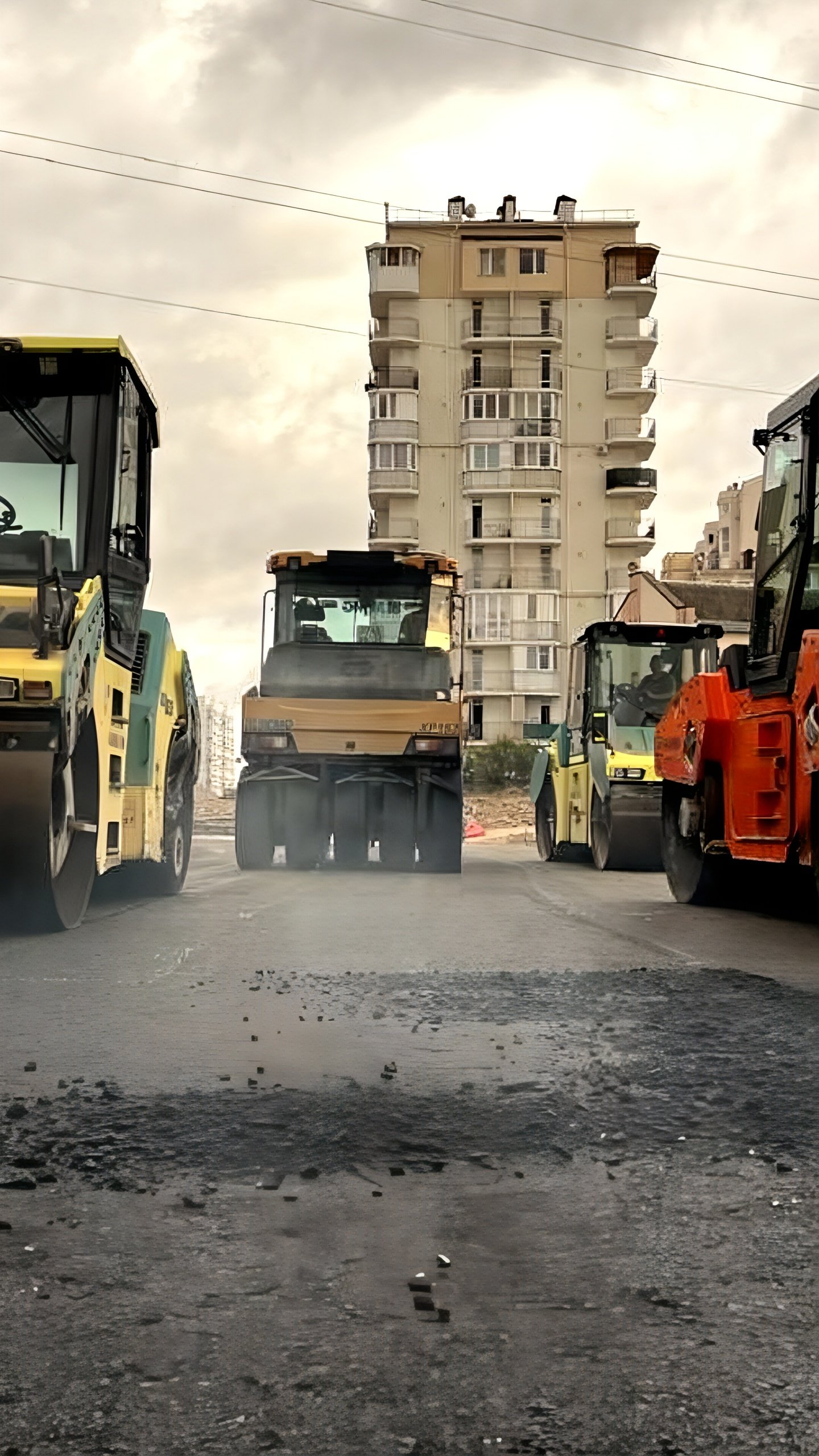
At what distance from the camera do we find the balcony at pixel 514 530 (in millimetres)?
82125

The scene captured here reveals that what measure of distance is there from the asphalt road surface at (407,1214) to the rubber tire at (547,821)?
17604 mm

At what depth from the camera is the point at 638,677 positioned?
22344 millimetres

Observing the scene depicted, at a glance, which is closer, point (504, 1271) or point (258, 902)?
point (504, 1271)

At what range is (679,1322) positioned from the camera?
2.92 m

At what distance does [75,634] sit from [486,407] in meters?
74.8

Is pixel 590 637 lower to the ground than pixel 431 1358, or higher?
higher

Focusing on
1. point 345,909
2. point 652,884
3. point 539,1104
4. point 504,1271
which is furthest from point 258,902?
point 504,1271

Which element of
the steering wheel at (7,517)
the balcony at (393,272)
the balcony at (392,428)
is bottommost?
the steering wheel at (7,517)

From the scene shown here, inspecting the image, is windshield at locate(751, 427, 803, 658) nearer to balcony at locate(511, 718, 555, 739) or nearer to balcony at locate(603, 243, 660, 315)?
balcony at locate(511, 718, 555, 739)

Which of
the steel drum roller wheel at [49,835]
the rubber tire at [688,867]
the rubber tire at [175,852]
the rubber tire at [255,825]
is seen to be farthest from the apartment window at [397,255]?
the steel drum roller wheel at [49,835]

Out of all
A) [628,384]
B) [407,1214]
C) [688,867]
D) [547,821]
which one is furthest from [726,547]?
[407,1214]

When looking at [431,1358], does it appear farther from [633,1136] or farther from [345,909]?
[345,909]

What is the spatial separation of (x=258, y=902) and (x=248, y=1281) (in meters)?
9.76

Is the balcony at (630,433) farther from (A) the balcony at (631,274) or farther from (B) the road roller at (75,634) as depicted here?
(B) the road roller at (75,634)
